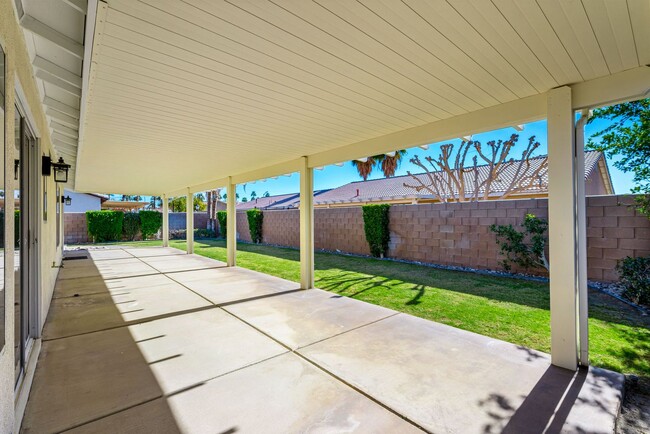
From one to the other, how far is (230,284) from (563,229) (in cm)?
592

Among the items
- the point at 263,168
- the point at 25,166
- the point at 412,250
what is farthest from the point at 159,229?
the point at 25,166

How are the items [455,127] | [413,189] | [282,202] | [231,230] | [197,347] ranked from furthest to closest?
[282,202] < [413,189] < [231,230] < [455,127] < [197,347]

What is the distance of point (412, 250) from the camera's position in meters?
9.59

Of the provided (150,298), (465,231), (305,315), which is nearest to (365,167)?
(465,231)

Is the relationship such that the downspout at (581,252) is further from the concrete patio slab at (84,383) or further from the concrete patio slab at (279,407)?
the concrete patio slab at (84,383)

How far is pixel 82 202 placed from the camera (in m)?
25.0

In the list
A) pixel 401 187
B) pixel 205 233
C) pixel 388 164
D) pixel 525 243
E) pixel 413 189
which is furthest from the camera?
pixel 388 164

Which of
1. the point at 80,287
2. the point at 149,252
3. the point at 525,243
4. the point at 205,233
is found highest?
the point at 525,243

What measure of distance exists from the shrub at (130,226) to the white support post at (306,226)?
16564 mm

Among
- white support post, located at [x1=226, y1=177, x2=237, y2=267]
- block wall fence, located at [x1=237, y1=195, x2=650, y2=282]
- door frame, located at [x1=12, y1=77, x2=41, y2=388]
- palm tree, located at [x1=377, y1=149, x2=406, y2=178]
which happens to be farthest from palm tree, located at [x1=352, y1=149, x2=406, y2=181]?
door frame, located at [x1=12, y1=77, x2=41, y2=388]

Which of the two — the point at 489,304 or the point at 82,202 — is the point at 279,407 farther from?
the point at 82,202

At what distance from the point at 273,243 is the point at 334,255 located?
222 inches

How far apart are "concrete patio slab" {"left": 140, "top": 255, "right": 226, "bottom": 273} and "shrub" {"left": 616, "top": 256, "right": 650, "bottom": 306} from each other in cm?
911

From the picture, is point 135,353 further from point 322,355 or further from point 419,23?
point 419,23
